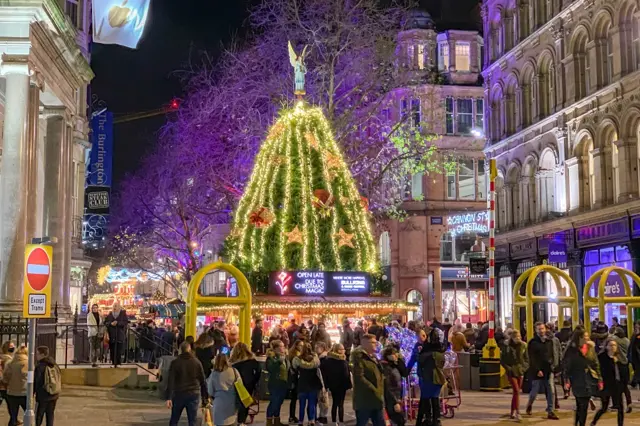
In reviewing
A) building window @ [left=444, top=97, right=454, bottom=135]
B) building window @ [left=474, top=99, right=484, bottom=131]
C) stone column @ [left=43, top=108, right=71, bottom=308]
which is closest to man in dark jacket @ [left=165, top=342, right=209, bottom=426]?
stone column @ [left=43, top=108, right=71, bottom=308]

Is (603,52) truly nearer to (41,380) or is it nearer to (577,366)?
(577,366)

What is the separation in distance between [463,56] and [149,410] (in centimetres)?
4049

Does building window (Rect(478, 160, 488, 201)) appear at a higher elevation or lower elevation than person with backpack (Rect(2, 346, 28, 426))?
higher

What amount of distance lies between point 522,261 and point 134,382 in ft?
75.0

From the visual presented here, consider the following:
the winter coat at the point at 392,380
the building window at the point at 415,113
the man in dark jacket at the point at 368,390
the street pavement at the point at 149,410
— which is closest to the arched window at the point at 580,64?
the building window at the point at 415,113

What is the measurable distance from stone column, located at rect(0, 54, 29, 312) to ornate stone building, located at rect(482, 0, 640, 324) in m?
19.9

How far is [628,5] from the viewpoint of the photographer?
3055cm

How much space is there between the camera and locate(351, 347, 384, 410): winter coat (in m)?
12.0

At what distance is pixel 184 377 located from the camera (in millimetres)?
12570

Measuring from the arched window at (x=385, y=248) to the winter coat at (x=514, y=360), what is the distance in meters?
36.0

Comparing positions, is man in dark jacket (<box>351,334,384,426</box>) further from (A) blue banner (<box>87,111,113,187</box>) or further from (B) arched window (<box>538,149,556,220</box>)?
(A) blue banner (<box>87,111,113,187</box>)

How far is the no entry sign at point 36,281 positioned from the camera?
1158cm

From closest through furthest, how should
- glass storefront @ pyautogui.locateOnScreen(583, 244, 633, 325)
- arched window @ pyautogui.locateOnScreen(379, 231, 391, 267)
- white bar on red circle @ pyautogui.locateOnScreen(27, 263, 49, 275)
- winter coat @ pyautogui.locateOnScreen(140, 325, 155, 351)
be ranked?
white bar on red circle @ pyautogui.locateOnScreen(27, 263, 49, 275)
winter coat @ pyautogui.locateOnScreen(140, 325, 155, 351)
glass storefront @ pyautogui.locateOnScreen(583, 244, 633, 325)
arched window @ pyautogui.locateOnScreen(379, 231, 391, 267)

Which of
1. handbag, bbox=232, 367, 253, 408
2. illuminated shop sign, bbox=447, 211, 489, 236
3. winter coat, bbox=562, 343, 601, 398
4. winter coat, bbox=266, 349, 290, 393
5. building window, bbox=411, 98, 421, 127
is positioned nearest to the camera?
handbag, bbox=232, 367, 253, 408
